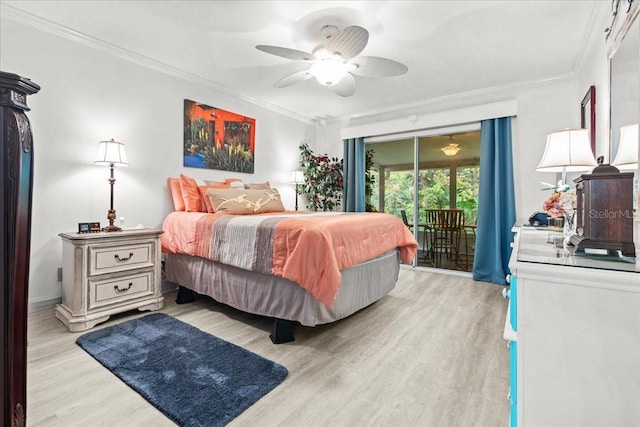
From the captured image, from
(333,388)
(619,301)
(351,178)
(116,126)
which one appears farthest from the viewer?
(351,178)

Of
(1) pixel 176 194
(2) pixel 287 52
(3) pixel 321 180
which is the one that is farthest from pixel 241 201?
(3) pixel 321 180

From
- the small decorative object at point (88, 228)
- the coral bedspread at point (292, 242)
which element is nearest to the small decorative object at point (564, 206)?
the coral bedspread at point (292, 242)

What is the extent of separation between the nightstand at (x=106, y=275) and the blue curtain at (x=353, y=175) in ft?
10.1

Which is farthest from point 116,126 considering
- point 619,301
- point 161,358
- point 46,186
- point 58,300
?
point 619,301

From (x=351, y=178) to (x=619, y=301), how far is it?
4.34 metres

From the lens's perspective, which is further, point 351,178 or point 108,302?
point 351,178

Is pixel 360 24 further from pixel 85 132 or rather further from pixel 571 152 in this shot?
pixel 85 132

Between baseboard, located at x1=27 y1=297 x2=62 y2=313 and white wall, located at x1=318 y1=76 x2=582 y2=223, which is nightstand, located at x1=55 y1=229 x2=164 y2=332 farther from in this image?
white wall, located at x1=318 y1=76 x2=582 y2=223

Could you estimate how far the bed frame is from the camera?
82.4 inches

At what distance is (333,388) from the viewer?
1.63 meters

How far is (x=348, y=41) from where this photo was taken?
2.18 meters

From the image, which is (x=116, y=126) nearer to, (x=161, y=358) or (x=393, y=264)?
(x=161, y=358)

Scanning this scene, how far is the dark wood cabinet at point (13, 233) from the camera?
2.18ft

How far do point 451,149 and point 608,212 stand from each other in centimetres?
363
